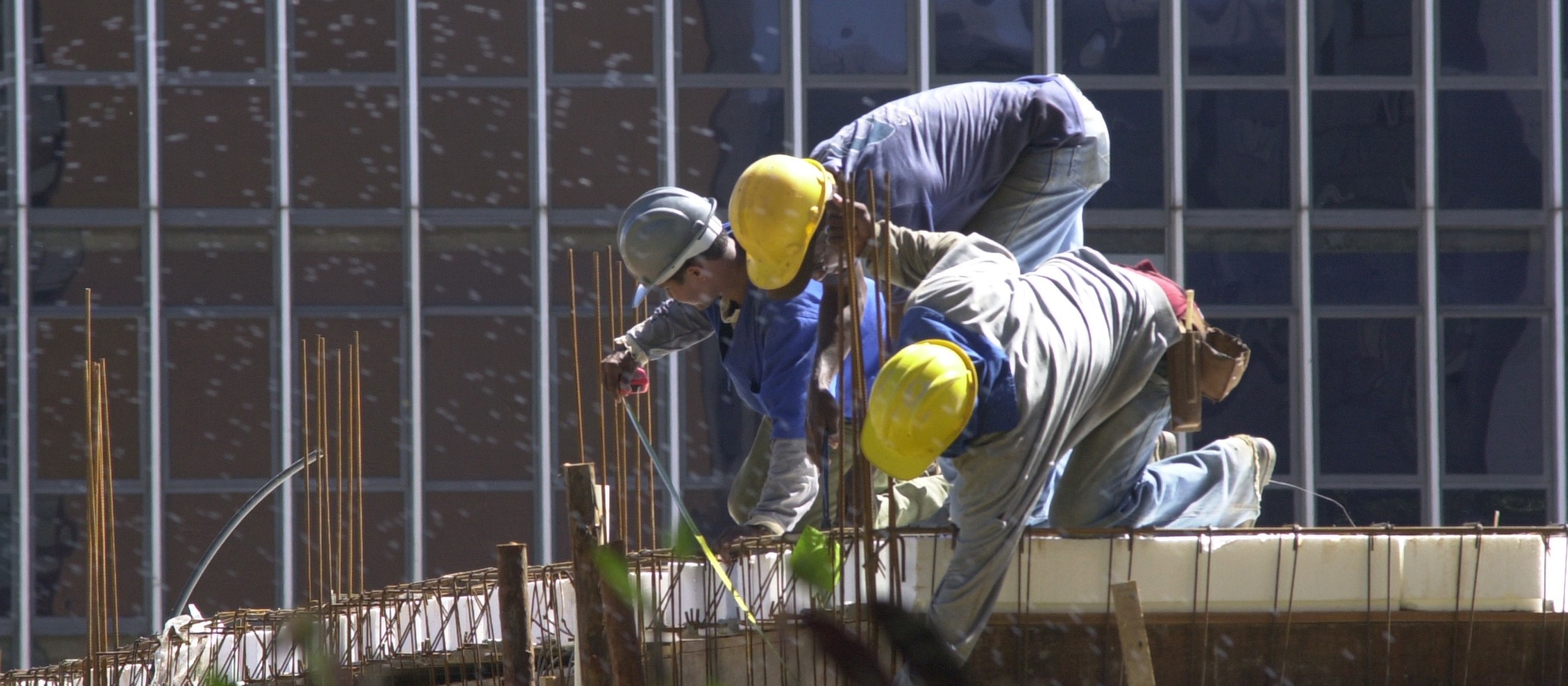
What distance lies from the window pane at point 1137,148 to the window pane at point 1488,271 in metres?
1.90

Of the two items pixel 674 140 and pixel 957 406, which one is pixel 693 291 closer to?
pixel 957 406

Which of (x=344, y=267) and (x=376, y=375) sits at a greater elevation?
(x=344, y=267)

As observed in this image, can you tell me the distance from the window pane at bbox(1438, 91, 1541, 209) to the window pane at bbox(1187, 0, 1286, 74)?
114 centimetres

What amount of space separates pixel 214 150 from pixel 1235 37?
660cm

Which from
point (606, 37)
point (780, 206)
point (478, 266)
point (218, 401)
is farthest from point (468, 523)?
point (780, 206)

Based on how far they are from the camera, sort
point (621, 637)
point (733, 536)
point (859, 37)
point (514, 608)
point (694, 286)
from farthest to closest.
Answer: point (859, 37), point (694, 286), point (733, 536), point (514, 608), point (621, 637)

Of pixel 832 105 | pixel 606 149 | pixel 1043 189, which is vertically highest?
pixel 832 105

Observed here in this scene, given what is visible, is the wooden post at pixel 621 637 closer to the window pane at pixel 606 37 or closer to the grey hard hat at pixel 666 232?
the grey hard hat at pixel 666 232

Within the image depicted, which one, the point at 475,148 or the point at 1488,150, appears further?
the point at 1488,150

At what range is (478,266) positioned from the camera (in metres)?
11.4

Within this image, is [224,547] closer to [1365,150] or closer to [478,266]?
[478,266]

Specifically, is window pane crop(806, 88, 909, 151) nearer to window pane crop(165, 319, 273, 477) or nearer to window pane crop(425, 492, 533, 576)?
window pane crop(425, 492, 533, 576)

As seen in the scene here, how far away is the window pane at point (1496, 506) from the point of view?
37.4 feet

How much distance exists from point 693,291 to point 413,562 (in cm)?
672
